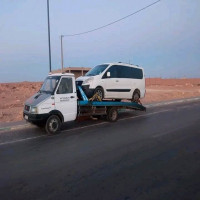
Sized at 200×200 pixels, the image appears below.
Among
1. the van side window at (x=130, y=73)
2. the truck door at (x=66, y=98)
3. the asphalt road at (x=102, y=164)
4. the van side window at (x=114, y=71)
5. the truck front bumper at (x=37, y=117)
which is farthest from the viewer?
the van side window at (x=130, y=73)

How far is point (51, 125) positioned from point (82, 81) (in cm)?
290

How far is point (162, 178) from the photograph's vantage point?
533cm

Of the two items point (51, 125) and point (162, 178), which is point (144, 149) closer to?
point (162, 178)

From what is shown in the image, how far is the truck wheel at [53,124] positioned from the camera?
32.4 ft

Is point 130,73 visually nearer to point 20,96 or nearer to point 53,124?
point 53,124

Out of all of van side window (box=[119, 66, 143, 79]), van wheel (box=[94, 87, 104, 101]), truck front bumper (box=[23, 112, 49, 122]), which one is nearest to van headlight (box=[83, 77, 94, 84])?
van wheel (box=[94, 87, 104, 101])

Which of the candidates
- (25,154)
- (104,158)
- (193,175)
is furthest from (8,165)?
(193,175)

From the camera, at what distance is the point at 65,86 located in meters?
10.5

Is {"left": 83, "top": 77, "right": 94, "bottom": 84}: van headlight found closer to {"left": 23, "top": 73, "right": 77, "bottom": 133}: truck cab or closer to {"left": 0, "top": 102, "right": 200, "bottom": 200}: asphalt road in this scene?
{"left": 23, "top": 73, "right": 77, "bottom": 133}: truck cab

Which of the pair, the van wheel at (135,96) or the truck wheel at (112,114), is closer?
the truck wheel at (112,114)

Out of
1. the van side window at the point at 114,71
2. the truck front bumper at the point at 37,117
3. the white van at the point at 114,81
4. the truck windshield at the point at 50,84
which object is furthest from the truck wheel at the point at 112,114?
the truck front bumper at the point at 37,117

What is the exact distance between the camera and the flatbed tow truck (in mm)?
9742

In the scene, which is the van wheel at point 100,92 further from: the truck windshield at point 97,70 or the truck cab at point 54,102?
the truck cab at point 54,102

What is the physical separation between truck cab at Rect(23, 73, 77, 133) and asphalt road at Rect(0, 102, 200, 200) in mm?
659
